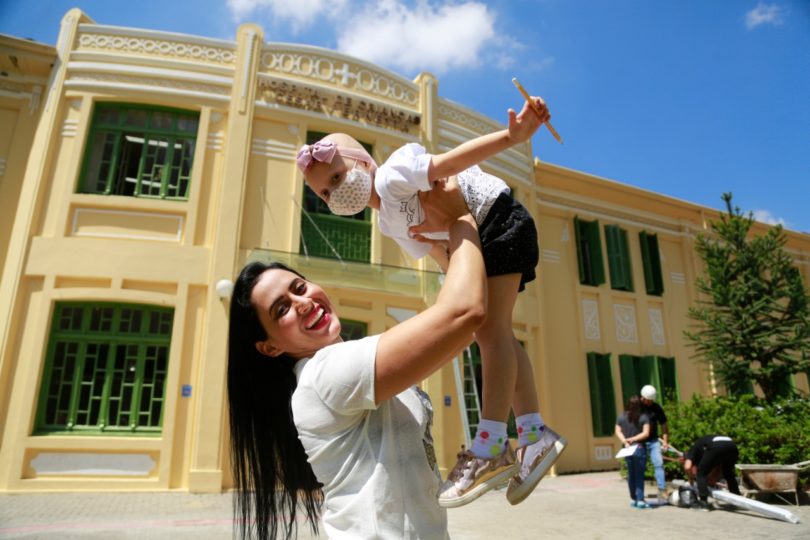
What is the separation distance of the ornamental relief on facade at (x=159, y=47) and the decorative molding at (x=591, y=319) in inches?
412

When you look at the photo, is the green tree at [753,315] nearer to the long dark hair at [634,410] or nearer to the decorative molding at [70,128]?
the long dark hair at [634,410]

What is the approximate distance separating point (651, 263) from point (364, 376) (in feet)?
53.9

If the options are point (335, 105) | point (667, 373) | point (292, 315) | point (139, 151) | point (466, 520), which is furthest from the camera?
point (667, 373)

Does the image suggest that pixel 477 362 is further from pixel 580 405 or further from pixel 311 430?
pixel 311 430

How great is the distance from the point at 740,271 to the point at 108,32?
14.9m

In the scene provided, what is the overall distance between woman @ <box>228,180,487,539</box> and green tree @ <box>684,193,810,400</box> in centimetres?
1317

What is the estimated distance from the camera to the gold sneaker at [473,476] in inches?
63.8

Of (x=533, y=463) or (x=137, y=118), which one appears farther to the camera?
(x=137, y=118)

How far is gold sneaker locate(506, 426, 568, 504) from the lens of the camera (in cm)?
192

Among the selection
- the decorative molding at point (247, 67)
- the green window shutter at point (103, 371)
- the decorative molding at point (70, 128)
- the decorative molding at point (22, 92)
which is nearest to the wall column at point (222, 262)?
the decorative molding at point (247, 67)

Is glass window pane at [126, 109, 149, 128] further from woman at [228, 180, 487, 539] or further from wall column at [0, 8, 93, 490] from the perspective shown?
woman at [228, 180, 487, 539]

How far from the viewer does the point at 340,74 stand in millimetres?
12203

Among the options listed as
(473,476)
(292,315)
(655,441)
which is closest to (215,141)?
(655,441)

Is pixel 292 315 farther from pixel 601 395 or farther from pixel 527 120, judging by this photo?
pixel 601 395
